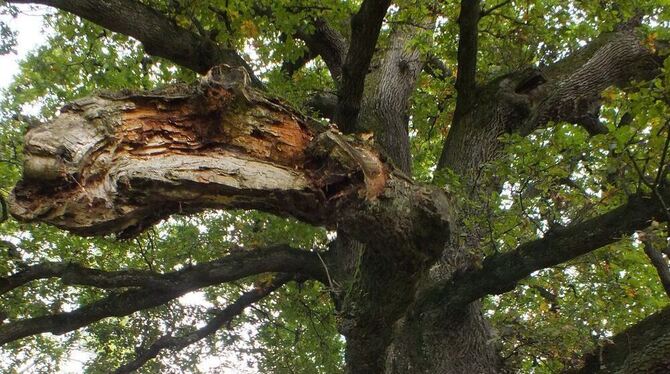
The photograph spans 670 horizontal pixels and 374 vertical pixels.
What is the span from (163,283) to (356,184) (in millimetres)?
3009

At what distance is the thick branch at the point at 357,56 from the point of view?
13.1 ft

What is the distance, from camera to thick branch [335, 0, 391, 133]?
400 centimetres

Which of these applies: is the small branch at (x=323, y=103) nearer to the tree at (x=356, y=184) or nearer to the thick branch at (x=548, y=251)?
the tree at (x=356, y=184)

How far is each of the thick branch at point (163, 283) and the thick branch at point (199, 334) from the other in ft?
3.17

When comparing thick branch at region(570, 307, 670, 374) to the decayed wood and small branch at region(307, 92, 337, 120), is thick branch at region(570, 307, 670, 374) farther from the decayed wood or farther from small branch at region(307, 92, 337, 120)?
small branch at region(307, 92, 337, 120)

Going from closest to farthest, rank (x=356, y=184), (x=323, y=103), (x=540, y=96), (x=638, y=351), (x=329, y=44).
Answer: (x=356, y=184) < (x=638, y=351) < (x=540, y=96) < (x=323, y=103) < (x=329, y=44)

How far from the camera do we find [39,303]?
6707mm

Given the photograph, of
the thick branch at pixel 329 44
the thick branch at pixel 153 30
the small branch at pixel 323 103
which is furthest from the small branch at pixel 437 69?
the thick branch at pixel 153 30

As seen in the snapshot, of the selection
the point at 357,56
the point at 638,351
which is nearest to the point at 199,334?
the point at 357,56

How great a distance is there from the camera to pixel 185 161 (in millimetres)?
2492

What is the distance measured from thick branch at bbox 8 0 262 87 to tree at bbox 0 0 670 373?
2 cm

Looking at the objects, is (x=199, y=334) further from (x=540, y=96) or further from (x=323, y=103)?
(x=540, y=96)

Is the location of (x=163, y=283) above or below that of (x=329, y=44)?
below

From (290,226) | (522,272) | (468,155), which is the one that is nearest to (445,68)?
(468,155)
